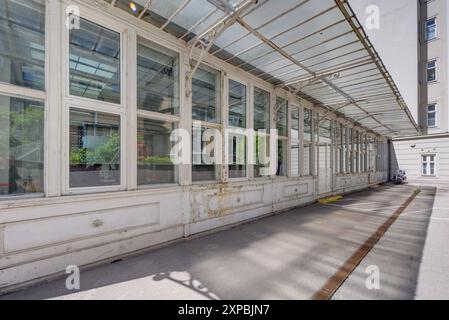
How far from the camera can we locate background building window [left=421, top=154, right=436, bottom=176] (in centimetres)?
1355

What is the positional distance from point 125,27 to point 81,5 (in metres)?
0.54

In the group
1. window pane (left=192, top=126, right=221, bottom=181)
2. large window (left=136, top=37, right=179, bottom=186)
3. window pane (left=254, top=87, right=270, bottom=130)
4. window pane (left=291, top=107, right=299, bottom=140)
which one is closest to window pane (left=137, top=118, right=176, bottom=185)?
large window (left=136, top=37, right=179, bottom=186)

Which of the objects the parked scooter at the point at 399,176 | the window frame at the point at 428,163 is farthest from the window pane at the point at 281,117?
the window frame at the point at 428,163

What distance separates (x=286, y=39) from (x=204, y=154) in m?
2.55

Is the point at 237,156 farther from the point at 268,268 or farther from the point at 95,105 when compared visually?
the point at 95,105

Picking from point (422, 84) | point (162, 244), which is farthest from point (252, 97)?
point (422, 84)

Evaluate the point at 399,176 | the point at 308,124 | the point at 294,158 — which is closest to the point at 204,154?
the point at 294,158

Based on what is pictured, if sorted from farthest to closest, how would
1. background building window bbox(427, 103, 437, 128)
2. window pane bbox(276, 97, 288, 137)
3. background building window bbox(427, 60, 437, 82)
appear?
1. background building window bbox(427, 60, 437, 82)
2. background building window bbox(427, 103, 437, 128)
3. window pane bbox(276, 97, 288, 137)

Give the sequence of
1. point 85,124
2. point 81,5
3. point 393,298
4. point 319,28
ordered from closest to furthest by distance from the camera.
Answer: point 393,298
point 81,5
point 85,124
point 319,28

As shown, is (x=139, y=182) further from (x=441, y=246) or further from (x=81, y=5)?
(x=441, y=246)

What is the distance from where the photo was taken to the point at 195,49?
3.83 metres

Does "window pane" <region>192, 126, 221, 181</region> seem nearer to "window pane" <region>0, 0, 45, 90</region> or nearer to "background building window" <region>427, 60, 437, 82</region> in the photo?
"window pane" <region>0, 0, 45, 90</region>

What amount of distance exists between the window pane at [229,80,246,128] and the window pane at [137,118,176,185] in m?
1.56

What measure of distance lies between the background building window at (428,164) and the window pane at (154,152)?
57.6 feet
